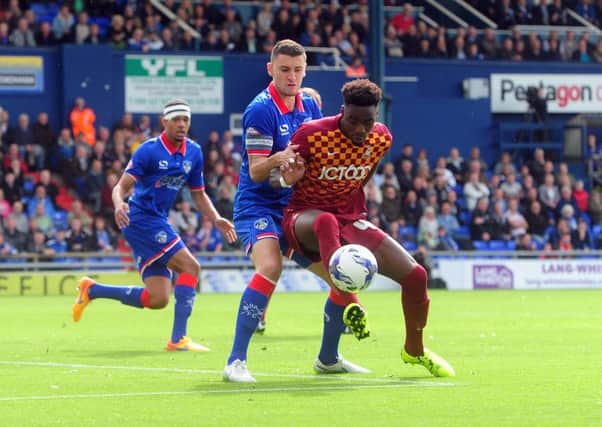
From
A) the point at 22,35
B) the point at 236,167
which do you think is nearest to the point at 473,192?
the point at 236,167

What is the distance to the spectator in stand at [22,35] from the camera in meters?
30.9

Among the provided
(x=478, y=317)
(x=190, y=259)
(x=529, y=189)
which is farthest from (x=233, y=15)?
(x=190, y=259)

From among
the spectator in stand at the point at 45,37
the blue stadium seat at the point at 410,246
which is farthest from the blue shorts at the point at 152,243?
the spectator in stand at the point at 45,37

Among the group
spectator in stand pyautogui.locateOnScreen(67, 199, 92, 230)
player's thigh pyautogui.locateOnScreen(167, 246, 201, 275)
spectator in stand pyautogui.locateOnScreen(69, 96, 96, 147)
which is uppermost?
spectator in stand pyautogui.locateOnScreen(69, 96, 96, 147)

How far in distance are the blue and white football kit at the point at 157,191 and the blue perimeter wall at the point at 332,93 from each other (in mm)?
18384

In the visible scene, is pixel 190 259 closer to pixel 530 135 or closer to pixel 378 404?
pixel 378 404

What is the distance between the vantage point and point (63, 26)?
104 ft

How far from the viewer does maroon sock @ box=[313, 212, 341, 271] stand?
367 inches

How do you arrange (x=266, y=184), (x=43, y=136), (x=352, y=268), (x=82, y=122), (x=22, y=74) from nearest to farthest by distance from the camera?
(x=352, y=268) → (x=266, y=184) → (x=43, y=136) → (x=82, y=122) → (x=22, y=74)

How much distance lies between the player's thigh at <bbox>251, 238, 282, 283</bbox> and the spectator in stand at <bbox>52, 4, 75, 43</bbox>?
2235 cm

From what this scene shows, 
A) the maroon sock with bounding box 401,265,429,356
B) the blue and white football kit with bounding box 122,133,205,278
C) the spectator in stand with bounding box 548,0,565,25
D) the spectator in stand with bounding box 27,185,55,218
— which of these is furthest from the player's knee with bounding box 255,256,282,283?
the spectator in stand with bounding box 548,0,565,25

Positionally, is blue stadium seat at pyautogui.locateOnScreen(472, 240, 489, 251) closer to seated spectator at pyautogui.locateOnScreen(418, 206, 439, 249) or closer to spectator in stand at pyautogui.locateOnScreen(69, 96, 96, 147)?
seated spectator at pyautogui.locateOnScreen(418, 206, 439, 249)

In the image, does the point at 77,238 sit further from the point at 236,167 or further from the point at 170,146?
the point at 170,146

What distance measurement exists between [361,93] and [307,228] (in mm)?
975
